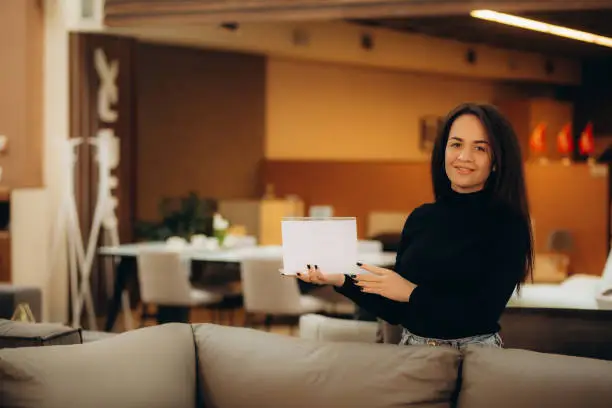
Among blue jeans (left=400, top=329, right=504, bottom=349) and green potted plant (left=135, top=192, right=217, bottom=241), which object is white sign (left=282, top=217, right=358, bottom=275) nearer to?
blue jeans (left=400, top=329, right=504, bottom=349)

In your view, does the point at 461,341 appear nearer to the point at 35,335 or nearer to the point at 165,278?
the point at 35,335

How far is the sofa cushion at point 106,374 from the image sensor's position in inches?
96.0

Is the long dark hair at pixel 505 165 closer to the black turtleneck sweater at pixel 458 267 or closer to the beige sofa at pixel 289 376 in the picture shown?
the black turtleneck sweater at pixel 458 267

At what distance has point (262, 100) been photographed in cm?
1011

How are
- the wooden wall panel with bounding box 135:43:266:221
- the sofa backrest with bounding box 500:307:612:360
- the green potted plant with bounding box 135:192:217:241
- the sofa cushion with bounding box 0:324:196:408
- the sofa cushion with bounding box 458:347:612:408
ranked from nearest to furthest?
1. the sofa cushion with bounding box 458:347:612:408
2. the sofa cushion with bounding box 0:324:196:408
3. the sofa backrest with bounding box 500:307:612:360
4. the green potted plant with bounding box 135:192:217:241
5. the wooden wall panel with bounding box 135:43:266:221

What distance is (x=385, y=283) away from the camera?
2283 millimetres

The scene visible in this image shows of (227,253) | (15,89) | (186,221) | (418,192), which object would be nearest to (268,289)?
(227,253)

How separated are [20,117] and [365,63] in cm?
443

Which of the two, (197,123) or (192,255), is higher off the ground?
(197,123)

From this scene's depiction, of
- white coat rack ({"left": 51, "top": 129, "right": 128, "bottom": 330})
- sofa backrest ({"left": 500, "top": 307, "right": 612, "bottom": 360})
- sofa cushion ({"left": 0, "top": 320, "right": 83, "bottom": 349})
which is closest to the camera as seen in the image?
sofa cushion ({"left": 0, "top": 320, "right": 83, "bottom": 349})

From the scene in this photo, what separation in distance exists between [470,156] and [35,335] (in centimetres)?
149

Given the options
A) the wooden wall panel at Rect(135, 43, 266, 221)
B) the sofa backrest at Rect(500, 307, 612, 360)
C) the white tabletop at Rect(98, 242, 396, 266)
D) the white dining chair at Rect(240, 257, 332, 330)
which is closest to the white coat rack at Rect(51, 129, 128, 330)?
the white tabletop at Rect(98, 242, 396, 266)

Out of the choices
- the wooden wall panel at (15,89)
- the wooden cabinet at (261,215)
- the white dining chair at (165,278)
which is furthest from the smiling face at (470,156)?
the wooden cabinet at (261,215)

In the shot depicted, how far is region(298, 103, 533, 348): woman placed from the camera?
2.27 metres
